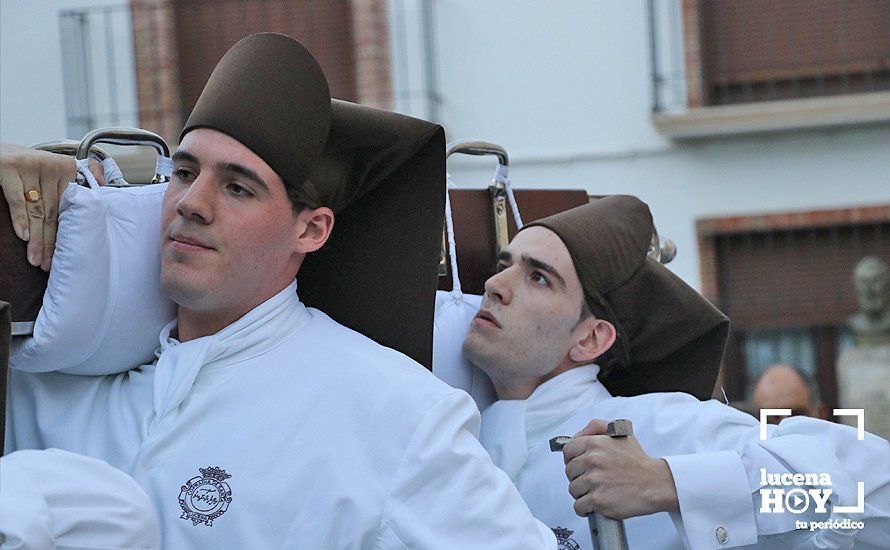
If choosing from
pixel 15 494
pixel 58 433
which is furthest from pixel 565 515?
pixel 15 494

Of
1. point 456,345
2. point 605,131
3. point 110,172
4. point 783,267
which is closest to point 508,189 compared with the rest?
point 456,345

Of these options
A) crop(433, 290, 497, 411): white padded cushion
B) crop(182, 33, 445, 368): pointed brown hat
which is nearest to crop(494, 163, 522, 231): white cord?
crop(433, 290, 497, 411): white padded cushion

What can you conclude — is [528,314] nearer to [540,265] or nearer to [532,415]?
[540,265]

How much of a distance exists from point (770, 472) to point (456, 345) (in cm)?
78

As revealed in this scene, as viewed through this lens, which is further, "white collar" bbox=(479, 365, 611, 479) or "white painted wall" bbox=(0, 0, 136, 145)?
"white painted wall" bbox=(0, 0, 136, 145)

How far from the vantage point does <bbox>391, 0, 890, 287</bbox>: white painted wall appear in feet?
31.6

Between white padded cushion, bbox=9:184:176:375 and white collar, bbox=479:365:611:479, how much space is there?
0.92 metres

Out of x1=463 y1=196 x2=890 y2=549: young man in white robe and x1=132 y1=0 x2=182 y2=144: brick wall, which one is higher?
x1=132 y1=0 x2=182 y2=144: brick wall

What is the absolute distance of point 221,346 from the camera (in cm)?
279

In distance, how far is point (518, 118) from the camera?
980 cm

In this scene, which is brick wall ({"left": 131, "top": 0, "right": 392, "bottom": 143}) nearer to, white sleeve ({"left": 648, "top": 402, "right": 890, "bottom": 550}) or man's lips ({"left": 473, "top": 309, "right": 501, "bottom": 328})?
man's lips ({"left": 473, "top": 309, "right": 501, "bottom": 328})

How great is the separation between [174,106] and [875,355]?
16.0ft

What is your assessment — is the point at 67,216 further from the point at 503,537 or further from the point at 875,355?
the point at 875,355

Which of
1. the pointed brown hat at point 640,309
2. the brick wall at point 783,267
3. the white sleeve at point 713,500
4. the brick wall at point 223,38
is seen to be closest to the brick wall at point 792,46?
the brick wall at point 783,267
